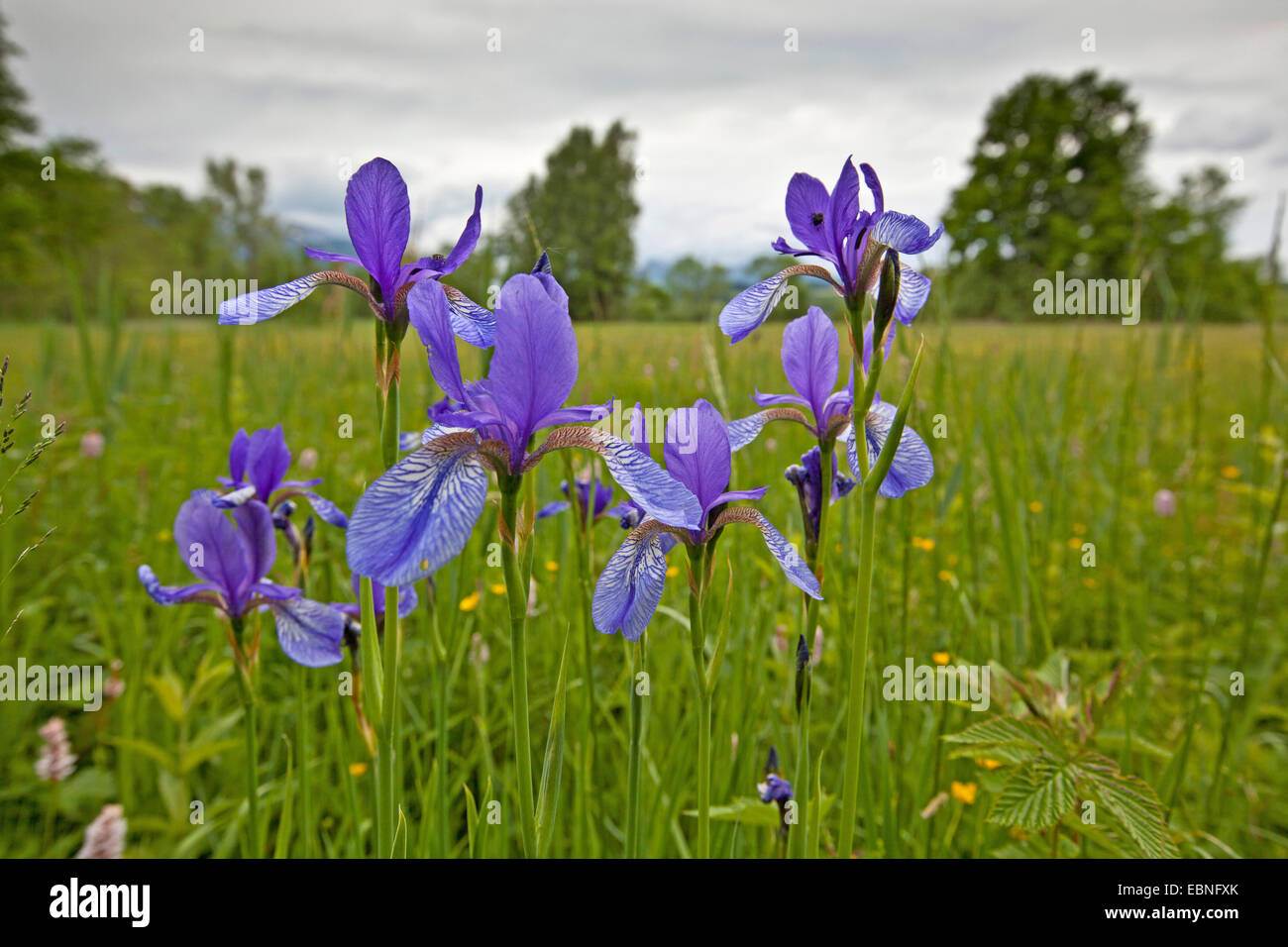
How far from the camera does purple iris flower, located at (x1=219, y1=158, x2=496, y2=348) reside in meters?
0.92

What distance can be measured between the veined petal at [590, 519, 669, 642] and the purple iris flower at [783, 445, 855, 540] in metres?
0.38

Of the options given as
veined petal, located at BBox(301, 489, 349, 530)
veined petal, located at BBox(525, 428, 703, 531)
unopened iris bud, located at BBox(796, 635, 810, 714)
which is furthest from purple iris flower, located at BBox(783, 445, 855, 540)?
veined petal, located at BBox(301, 489, 349, 530)

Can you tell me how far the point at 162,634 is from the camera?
105 inches

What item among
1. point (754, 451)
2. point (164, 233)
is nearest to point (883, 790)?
point (754, 451)

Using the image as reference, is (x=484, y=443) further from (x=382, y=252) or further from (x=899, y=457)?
(x=899, y=457)

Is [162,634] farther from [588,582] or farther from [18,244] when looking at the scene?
[18,244]

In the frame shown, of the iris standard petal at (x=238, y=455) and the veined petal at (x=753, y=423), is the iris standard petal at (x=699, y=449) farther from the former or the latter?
the iris standard petal at (x=238, y=455)

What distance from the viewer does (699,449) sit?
3.22 feet

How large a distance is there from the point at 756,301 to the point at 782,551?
0.40m

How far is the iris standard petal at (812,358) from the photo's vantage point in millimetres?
1183

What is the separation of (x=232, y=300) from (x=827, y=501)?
2.82 feet

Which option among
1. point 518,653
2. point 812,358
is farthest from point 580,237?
point 518,653

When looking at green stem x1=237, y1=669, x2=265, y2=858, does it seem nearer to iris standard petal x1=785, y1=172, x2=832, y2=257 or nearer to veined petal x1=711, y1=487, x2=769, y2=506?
veined petal x1=711, y1=487, x2=769, y2=506
